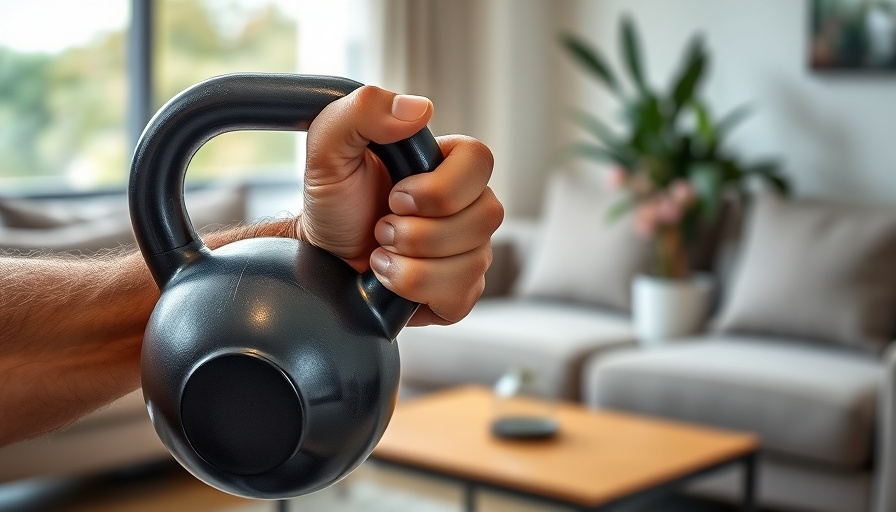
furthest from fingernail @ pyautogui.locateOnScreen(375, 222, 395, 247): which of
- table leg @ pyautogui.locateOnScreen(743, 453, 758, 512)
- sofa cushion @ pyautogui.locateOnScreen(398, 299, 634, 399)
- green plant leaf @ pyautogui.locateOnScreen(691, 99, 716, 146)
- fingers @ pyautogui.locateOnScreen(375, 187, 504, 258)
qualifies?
green plant leaf @ pyautogui.locateOnScreen(691, 99, 716, 146)

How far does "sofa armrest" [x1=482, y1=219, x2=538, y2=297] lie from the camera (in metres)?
4.44

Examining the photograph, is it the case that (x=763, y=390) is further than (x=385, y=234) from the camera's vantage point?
Yes

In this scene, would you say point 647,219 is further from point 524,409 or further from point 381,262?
point 381,262

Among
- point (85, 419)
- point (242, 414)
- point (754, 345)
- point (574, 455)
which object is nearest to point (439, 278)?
point (242, 414)

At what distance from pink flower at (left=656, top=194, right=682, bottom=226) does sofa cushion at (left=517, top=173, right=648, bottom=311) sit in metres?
0.31

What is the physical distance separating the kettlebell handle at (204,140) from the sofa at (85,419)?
96.0 inches

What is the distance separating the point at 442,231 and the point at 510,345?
9.94 feet

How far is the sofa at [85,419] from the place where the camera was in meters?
2.97

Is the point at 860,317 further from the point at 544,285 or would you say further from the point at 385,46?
the point at 385,46

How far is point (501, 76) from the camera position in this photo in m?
4.85

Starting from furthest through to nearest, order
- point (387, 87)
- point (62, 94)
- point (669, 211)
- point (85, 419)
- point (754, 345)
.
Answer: point (387, 87), point (62, 94), point (669, 211), point (754, 345), point (85, 419)

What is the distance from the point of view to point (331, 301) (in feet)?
1.55

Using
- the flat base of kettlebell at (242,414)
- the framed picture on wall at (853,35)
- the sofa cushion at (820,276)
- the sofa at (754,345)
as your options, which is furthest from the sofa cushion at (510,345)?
the flat base of kettlebell at (242,414)

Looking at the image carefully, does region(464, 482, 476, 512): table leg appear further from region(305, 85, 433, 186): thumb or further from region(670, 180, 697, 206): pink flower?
region(305, 85, 433, 186): thumb
